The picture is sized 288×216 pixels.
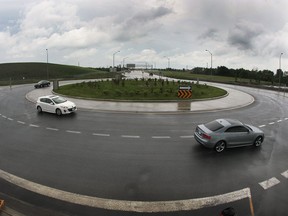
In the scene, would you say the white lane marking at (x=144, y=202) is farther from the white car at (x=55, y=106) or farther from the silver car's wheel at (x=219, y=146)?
the white car at (x=55, y=106)

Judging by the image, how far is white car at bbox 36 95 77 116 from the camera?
20062mm

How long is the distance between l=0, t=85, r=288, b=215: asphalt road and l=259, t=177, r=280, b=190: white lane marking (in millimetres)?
36

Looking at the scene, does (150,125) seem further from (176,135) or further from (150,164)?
(150,164)

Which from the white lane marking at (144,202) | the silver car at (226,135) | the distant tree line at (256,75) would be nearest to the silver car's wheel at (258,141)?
the silver car at (226,135)

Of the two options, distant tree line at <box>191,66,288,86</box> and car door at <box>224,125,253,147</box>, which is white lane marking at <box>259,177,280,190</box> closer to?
car door at <box>224,125,253,147</box>

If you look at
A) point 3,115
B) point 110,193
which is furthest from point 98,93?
point 110,193

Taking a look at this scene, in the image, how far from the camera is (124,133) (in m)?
14.7

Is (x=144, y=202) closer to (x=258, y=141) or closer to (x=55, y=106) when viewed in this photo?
(x=258, y=141)

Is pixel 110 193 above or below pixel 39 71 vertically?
below

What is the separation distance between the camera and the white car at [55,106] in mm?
20062

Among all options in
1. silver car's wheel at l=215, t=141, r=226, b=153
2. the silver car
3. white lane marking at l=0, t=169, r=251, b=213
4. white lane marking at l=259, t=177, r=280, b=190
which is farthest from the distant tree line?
white lane marking at l=0, t=169, r=251, b=213

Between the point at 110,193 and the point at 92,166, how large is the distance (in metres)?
2.28

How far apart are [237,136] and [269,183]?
3564mm

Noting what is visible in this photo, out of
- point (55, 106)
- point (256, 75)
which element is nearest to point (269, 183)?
point (55, 106)
